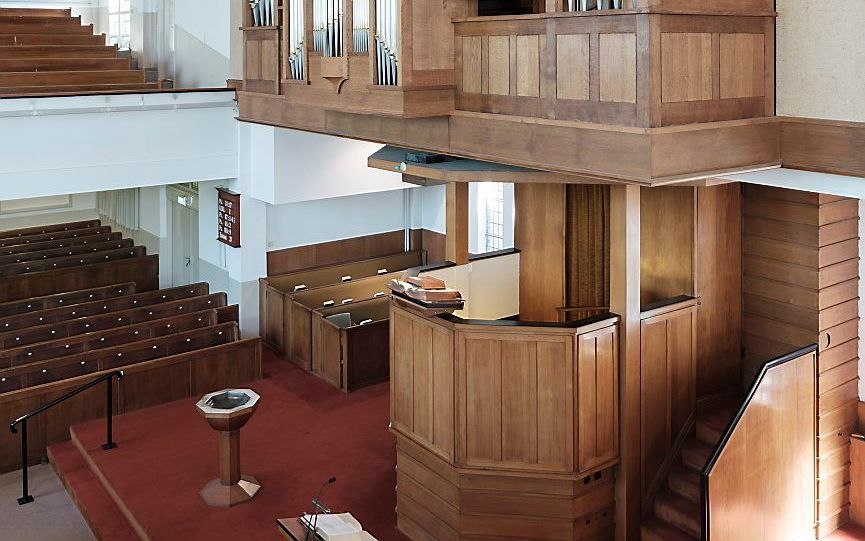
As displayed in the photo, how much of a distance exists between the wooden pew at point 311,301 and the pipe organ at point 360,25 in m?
5.15

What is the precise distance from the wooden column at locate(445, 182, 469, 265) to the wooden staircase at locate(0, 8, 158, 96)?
5.79 meters

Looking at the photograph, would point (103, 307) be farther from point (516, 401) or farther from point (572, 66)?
point (572, 66)

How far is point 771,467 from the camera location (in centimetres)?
713

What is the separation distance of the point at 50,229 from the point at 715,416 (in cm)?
1247

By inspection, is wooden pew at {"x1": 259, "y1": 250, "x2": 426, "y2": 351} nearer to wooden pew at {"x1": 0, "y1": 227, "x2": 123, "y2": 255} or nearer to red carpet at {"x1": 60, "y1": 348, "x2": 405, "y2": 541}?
red carpet at {"x1": 60, "y1": 348, "x2": 405, "y2": 541}

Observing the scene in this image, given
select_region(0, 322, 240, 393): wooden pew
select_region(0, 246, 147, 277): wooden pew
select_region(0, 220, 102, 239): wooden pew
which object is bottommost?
select_region(0, 322, 240, 393): wooden pew

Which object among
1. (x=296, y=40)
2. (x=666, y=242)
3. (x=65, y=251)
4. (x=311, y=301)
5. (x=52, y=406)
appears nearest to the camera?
(x=666, y=242)

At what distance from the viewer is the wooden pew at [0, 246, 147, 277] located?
13.6 m

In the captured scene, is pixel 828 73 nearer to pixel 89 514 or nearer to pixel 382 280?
pixel 89 514

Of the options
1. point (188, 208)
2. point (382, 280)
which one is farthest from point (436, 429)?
point (188, 208)

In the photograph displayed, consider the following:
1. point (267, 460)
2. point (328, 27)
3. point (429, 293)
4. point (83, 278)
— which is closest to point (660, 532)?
point (429, 293)

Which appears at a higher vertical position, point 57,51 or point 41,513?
point 57,51

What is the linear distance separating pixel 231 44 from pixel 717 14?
26.7 ft

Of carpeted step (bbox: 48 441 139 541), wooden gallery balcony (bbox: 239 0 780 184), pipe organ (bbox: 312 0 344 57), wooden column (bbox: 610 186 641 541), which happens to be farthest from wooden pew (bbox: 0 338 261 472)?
wooden column (bbox: 610 186 641 541)
